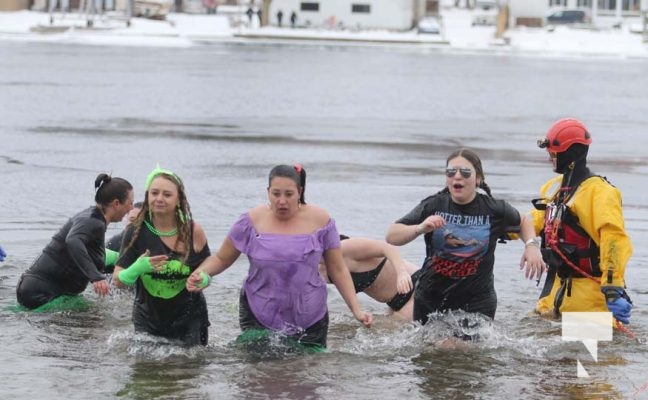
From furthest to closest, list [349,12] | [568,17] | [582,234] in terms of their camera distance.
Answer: [568,17] → [349,12] → [582,234]

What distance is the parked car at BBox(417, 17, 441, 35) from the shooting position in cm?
9919

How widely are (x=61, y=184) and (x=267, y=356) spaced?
9342 millimetres

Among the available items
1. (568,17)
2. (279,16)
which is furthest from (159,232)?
(568,17)

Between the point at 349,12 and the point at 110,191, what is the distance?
94.6 metres

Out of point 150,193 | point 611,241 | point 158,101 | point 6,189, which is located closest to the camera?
point 150,193

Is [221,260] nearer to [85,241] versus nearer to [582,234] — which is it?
[85,241]

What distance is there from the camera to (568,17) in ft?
373

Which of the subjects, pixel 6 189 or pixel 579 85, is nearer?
pixel 6 189

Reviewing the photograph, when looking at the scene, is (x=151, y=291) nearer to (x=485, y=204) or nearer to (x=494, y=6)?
(x=485, y=204)

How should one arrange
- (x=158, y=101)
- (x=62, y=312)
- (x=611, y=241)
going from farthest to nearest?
1. (x=158, y=101)
2. (x=62, y=312)
3. (x=611, y=241)

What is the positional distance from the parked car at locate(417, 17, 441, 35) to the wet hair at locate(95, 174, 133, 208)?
296 feet

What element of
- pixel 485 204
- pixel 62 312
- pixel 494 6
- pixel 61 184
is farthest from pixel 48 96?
pixel 494 6

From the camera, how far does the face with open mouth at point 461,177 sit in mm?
8766

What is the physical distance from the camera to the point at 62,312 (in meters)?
10.5
